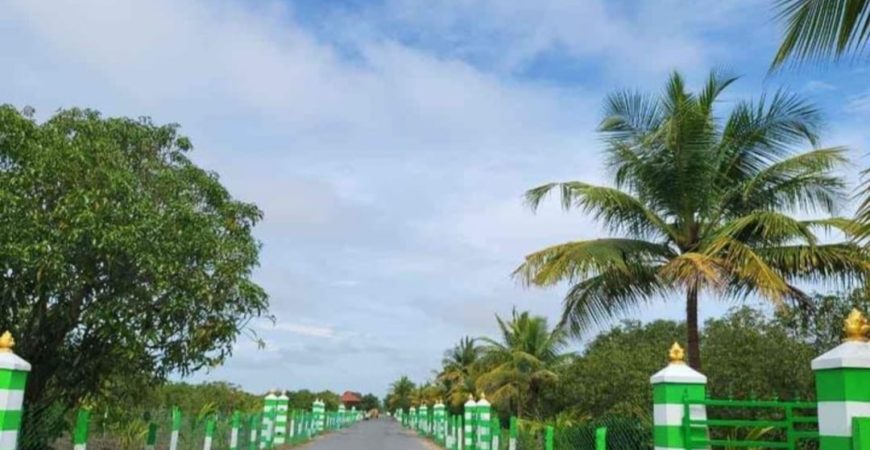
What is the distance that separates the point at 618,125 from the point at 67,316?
9525 mm

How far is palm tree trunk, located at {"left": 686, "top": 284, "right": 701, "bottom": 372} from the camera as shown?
504 inches

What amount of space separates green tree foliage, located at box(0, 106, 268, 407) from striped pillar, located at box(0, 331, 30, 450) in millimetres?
3120

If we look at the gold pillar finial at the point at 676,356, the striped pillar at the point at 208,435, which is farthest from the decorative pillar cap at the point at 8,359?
A: the striped pillar at the point at 208,435

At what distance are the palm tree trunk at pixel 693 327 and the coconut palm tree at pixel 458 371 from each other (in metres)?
39.7

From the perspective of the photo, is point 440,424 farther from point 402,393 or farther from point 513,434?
point 402,393

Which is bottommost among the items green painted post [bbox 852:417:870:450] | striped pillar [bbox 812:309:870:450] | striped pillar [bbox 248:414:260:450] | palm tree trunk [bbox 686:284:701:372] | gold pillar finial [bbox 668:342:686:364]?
striped pillar [bbox 248:414:260:450]

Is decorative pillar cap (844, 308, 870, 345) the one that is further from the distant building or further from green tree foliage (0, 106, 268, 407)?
the distant building

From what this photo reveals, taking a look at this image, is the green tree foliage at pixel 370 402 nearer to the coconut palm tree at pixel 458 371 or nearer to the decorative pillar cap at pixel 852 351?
the coconut palm tree at pixel 458 371

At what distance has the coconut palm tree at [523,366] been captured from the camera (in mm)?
36531

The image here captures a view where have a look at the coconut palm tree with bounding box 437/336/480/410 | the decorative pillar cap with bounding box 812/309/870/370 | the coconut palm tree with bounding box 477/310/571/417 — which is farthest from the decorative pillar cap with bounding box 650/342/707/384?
the coconut palm tree with bounding box 437/336/480/410

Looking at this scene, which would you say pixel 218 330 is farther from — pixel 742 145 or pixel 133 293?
pixel 742 145

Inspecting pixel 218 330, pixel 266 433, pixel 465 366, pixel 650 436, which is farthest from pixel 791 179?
pixel 465 366

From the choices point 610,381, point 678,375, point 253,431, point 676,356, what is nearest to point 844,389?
point 678,375

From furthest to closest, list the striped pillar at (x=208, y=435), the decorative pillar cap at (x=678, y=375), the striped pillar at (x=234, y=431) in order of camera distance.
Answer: the striped pillar at (x=234, y=431) → the striped pillar at (x=208, y=435) → the decorative pillar cap at (x=678, y=375)
